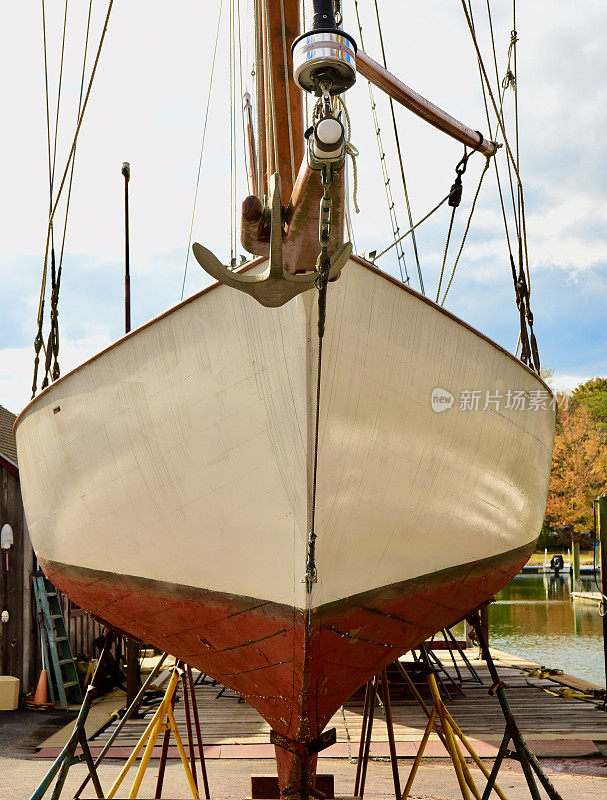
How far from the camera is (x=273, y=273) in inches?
84.5

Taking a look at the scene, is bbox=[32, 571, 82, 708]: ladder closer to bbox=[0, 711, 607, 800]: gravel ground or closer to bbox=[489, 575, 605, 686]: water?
bbox=[0, 711, 607, 800]: gravel ground

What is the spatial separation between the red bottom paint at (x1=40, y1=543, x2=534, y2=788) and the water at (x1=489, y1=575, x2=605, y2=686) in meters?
8.51

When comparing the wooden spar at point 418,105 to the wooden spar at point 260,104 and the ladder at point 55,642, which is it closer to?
the wooden spar at point 260,104

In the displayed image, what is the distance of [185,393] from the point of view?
2.96m

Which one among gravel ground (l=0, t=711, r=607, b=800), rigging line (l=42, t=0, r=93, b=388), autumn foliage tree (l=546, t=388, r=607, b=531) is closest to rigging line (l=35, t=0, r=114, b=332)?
rigging line (l=42, t=0, r=93, b=388)

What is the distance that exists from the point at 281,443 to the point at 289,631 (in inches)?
33.0

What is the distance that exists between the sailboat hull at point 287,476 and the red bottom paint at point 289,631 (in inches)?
0.5

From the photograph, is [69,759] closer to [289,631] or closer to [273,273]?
[289,631]

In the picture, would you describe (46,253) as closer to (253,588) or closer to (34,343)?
(34,343)

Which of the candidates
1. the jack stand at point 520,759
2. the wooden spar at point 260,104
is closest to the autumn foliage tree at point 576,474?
the jack stand at point 520,759

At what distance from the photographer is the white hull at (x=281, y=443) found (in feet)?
9.22

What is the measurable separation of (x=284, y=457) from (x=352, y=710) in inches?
258

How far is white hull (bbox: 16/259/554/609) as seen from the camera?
2.81 metres

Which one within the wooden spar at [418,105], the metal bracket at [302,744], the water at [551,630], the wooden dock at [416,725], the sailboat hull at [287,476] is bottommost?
the water at [551,630]
